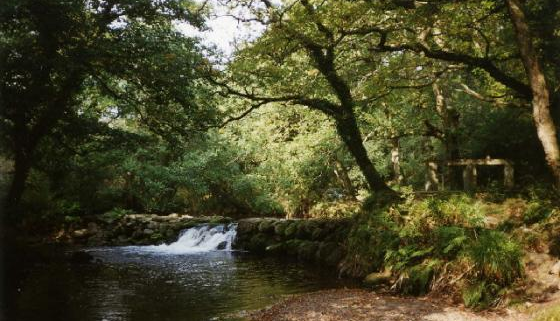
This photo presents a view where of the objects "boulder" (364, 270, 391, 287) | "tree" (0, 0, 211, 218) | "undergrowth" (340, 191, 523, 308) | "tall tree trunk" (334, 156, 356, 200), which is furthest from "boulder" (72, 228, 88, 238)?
"boulder" (364, 270, 391, 287)

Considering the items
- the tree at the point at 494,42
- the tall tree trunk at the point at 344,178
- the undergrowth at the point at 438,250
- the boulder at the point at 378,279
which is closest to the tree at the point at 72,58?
the tree at the point at 494,42

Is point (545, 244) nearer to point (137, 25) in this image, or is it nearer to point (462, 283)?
point (462, 283)

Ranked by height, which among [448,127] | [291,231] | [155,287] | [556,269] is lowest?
[155,287]

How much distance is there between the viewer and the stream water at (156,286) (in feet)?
31.2

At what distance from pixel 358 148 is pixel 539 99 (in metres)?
8.15

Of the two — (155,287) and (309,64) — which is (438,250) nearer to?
(155,287)

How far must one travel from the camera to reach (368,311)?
8.59m

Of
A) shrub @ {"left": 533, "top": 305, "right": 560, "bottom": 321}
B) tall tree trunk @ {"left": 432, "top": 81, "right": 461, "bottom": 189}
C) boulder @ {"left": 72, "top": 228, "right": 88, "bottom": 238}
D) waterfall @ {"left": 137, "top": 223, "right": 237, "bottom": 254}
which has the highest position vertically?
tall tree trunk @ {"left": 432, "top": 81, "right": 461, "bottom": 189}

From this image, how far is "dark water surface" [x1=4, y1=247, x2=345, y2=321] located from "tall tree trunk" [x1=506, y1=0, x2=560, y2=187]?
637 centimetres

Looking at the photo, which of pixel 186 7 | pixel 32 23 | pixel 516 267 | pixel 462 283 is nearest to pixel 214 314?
pixel 462 283

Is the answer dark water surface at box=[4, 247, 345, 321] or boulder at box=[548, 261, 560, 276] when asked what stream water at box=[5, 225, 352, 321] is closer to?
dark water surface at box=[4, 247, 345, 321]

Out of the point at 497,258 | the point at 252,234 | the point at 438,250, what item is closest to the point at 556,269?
the point at 497,258

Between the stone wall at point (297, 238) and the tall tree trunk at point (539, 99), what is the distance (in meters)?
8.11

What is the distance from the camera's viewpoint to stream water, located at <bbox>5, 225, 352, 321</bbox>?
9.51 metres
